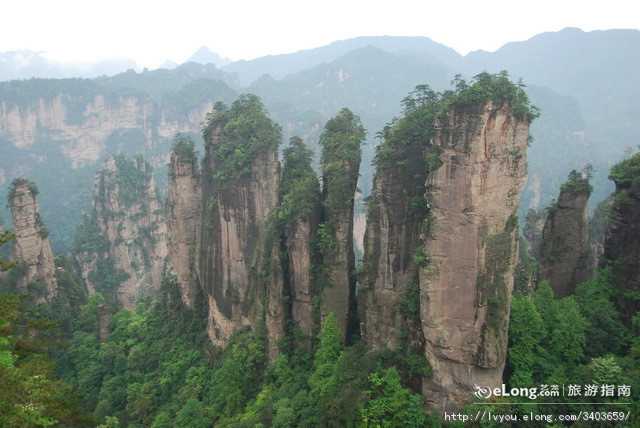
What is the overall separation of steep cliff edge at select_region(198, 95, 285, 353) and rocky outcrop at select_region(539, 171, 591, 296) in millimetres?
14398

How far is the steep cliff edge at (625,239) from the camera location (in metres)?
19.1

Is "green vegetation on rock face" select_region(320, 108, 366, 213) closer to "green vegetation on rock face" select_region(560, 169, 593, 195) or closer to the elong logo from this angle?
the elong logo

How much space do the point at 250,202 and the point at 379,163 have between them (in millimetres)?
10066

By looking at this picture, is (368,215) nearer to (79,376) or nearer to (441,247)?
(441,247)

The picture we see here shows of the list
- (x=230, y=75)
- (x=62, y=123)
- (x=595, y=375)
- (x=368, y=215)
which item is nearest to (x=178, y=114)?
(x=62, y=123)

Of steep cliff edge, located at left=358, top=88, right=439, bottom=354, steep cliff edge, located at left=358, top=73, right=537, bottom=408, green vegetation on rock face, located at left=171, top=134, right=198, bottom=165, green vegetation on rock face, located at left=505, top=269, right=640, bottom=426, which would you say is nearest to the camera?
steep cliff edge, located at left=358, top=73, right=537, bottom=408

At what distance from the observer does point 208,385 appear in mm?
26672

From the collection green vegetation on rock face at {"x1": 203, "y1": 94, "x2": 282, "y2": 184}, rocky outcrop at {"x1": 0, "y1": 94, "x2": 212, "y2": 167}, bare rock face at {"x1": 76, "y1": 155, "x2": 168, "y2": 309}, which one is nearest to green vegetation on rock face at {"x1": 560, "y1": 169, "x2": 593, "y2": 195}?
green vegetation on rock face at {"x1": 203, "y1": 94, "x2": 282, "y2": 184}

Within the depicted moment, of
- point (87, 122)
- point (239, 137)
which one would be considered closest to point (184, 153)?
point (239, 137)

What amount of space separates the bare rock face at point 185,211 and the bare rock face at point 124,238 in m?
25.7

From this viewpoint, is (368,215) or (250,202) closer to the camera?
(368,215)

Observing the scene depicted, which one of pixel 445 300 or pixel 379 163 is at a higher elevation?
pixel 379 163

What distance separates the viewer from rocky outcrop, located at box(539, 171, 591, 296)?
22734mm

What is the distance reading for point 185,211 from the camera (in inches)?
1312
